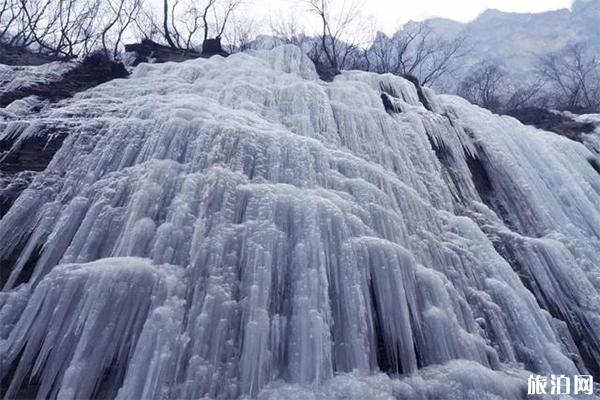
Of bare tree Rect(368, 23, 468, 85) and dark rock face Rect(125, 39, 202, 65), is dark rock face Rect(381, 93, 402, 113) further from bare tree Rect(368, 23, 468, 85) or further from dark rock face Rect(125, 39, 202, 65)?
bare tree Rect(368, 23, 468, 85)

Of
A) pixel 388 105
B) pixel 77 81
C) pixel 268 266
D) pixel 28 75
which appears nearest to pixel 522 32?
pixel 388 105

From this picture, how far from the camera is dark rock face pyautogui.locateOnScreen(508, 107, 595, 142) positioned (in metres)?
12.3

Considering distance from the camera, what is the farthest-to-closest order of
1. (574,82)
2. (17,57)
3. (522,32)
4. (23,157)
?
(522,32) → (574,82) → (17,57) → (23,157)

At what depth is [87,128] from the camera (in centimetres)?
640

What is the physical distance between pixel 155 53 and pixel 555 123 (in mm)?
11761

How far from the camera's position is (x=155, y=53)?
12.6m

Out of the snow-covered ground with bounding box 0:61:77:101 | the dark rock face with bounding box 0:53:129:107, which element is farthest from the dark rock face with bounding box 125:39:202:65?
the snow-covered ground with bounding box 0:61:77:101

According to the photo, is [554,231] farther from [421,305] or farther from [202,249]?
[202,249]

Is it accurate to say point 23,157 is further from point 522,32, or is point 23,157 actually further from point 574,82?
point 522,32

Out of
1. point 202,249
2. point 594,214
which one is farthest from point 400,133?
point 202,249

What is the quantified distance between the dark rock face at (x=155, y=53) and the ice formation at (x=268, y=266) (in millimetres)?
4414

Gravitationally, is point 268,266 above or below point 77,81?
below

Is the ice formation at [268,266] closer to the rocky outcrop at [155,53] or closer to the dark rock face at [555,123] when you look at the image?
the rocky outcrop at [155,53]

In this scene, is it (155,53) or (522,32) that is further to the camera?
(522,32)
